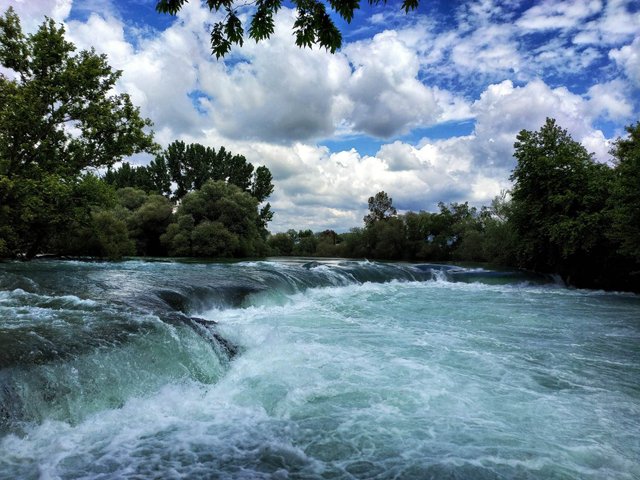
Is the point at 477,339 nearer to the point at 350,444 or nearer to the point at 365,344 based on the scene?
the point at 365,344

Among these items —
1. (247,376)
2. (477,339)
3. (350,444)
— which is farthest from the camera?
(477,339)

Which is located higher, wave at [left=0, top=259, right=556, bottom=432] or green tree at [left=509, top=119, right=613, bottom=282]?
green tree at [left=509, top=119, right=613, bottom=282]

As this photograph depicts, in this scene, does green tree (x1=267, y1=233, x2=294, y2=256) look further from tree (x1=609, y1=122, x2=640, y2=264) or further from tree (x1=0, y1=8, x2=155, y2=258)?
tree (x1=609, y1=122, x2=640, y2=264)

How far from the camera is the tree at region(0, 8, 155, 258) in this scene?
699 inches

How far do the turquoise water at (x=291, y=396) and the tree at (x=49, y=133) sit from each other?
A: 976 centimetres

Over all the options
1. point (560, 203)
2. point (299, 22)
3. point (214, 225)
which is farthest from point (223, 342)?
point (214, 225)

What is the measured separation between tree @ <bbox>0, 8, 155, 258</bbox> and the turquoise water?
976 centimetres

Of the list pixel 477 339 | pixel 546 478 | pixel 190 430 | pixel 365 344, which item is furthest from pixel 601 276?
pixel 190 430

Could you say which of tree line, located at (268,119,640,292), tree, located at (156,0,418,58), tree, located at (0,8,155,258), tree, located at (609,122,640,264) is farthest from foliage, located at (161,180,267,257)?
tree, located at (156,0,418,58)

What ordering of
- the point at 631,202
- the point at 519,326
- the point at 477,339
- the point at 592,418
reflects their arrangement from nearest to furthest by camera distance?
the point at 592,418 → the point at 477,339 → the point at 519,326 → the point at 631,202

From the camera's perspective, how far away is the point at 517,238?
1027 inches

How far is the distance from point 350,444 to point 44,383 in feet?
11.8

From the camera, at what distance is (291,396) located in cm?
567

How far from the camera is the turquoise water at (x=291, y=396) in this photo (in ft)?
13.1
